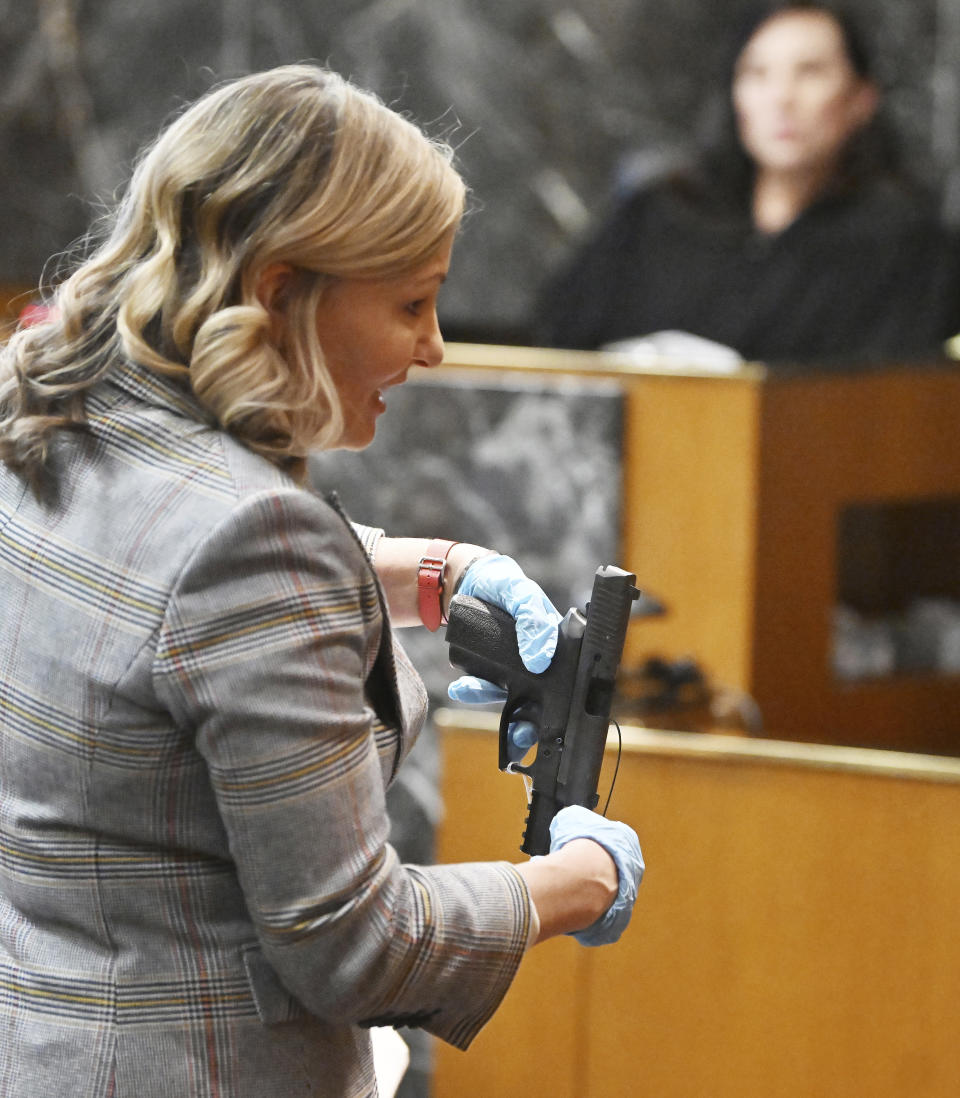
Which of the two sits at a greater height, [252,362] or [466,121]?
[466,121]

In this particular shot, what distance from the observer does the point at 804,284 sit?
3209 millimetres

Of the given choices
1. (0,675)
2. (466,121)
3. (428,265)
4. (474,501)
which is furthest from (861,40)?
(0,675)

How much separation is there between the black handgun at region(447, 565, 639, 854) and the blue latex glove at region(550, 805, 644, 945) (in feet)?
0.18

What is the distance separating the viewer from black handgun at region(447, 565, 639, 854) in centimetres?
110

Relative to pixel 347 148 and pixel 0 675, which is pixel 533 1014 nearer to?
pixel 0 675

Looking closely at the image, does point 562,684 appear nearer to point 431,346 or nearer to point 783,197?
point 431,346

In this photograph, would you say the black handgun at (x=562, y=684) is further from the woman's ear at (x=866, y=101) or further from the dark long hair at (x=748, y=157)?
the woman's ear at (x=866, y=101)

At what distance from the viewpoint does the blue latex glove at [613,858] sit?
3.34 ft

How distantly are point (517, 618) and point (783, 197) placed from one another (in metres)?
2.46

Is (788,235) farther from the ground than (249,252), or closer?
farther from the ground

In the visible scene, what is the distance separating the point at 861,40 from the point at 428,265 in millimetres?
2697

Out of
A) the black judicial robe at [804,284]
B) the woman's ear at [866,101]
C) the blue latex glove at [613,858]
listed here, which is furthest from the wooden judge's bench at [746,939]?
the woman's ear at [866,101]

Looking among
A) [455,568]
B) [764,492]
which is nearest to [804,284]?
[764,492]

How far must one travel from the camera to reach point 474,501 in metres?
2.47
